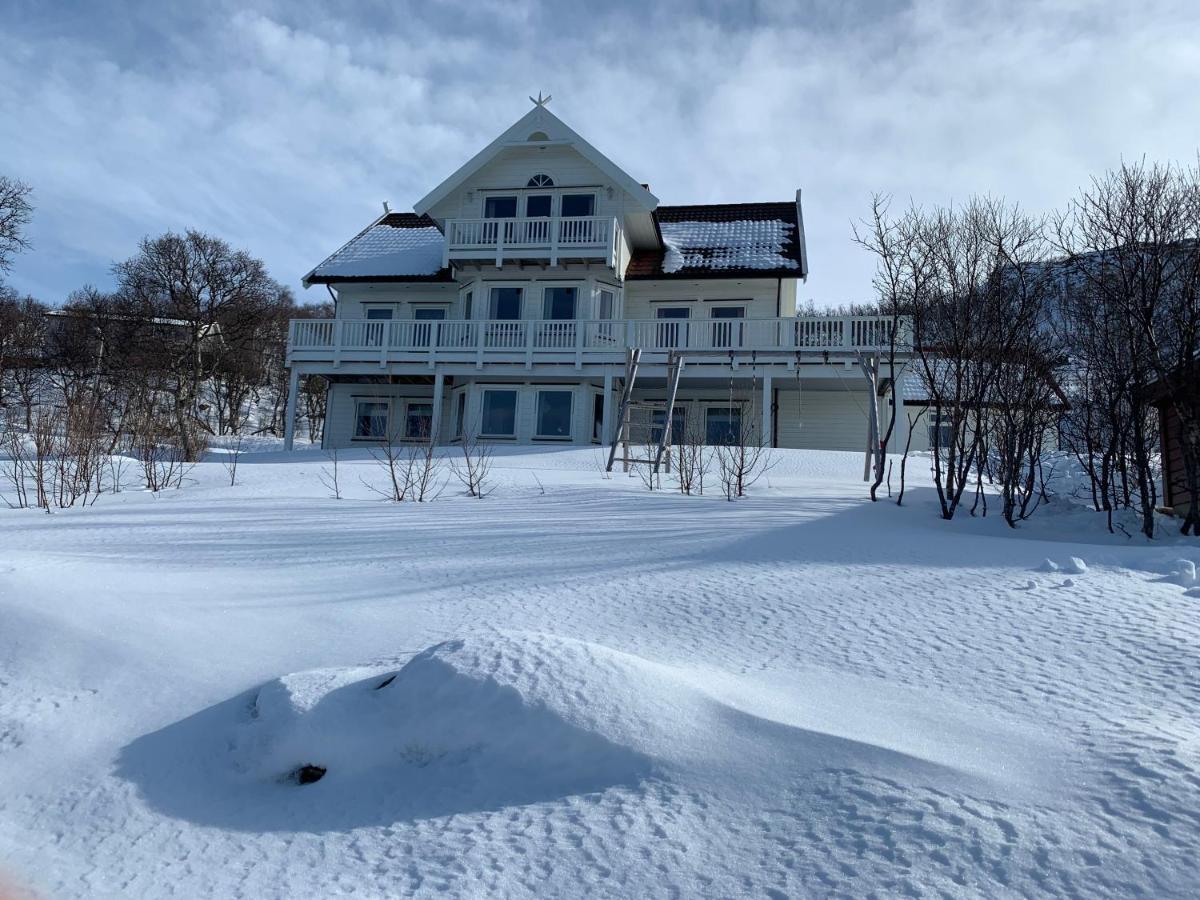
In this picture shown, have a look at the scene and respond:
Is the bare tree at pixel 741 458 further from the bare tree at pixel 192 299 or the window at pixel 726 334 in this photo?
the bare tree at pixel 192 299

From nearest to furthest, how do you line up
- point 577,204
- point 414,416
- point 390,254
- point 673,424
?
Answer: point 673,424 → point 577,204 → point 414,416 → point 390,254

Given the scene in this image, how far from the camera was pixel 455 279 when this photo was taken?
22.9m

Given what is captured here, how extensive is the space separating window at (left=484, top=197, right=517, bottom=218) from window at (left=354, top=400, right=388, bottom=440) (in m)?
6.29

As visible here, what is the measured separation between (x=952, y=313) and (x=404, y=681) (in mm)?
8408

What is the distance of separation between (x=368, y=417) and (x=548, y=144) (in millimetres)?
9348

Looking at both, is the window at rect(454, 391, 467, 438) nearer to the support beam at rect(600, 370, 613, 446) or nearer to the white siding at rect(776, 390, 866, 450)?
the support beam at rect(600, 370, 613, 446)

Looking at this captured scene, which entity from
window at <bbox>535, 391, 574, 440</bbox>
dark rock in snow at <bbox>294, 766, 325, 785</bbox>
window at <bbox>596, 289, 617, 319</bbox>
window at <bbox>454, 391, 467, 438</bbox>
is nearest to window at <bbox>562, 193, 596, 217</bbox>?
window at <bbox>596, 289, 617, 319</bbox>

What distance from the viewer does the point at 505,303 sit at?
22344 mm

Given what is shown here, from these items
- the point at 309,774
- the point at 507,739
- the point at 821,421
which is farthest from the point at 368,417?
the point at 507,739

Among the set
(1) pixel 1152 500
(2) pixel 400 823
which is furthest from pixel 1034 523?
(2) pixel 400 823

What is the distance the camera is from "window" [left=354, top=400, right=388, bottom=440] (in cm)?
2323

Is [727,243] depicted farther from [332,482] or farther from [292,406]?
[332,482]

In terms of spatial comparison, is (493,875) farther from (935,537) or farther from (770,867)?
(935,537)

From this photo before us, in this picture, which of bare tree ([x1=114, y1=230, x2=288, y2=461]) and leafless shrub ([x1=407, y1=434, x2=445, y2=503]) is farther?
bare tree ([x1=114, y1=230, x2=288, y2=461])
